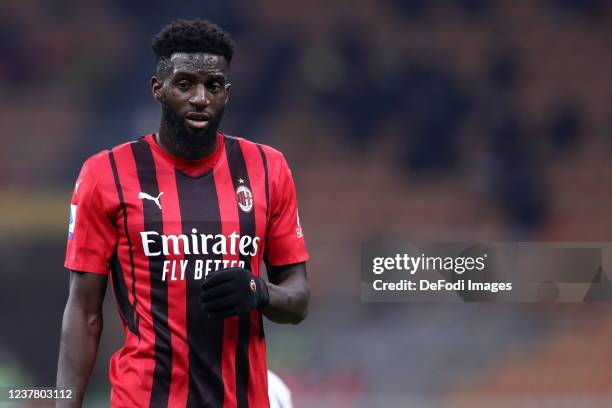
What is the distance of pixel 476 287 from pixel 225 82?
9.49 ft

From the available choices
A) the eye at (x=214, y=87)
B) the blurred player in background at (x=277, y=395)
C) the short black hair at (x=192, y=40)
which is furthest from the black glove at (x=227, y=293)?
the blurred player in background at (x=277, y=395)

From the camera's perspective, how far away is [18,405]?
15.8 ft

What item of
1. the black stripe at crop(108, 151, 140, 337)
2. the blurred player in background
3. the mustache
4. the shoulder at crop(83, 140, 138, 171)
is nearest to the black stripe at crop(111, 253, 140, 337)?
the black stripe at crop(108, 151, 140, 337)

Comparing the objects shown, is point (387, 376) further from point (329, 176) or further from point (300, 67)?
point (300, 67)

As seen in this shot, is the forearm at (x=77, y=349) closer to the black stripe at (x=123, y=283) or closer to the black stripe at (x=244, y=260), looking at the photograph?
the black stripe at (x=123, y=283)

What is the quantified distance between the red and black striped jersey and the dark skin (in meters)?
0.04

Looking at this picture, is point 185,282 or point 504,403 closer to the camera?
point 185,282

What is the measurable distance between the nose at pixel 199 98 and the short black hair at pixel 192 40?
4.0 inches

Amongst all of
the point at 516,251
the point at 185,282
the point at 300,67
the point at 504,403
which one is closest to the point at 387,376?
the point at 504,403

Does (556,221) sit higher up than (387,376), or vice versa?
(556,221)

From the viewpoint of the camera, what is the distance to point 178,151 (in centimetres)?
235

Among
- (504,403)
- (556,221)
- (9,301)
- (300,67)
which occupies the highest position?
(300,67)

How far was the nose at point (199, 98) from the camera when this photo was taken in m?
2.29

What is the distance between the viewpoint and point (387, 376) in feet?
16.2
